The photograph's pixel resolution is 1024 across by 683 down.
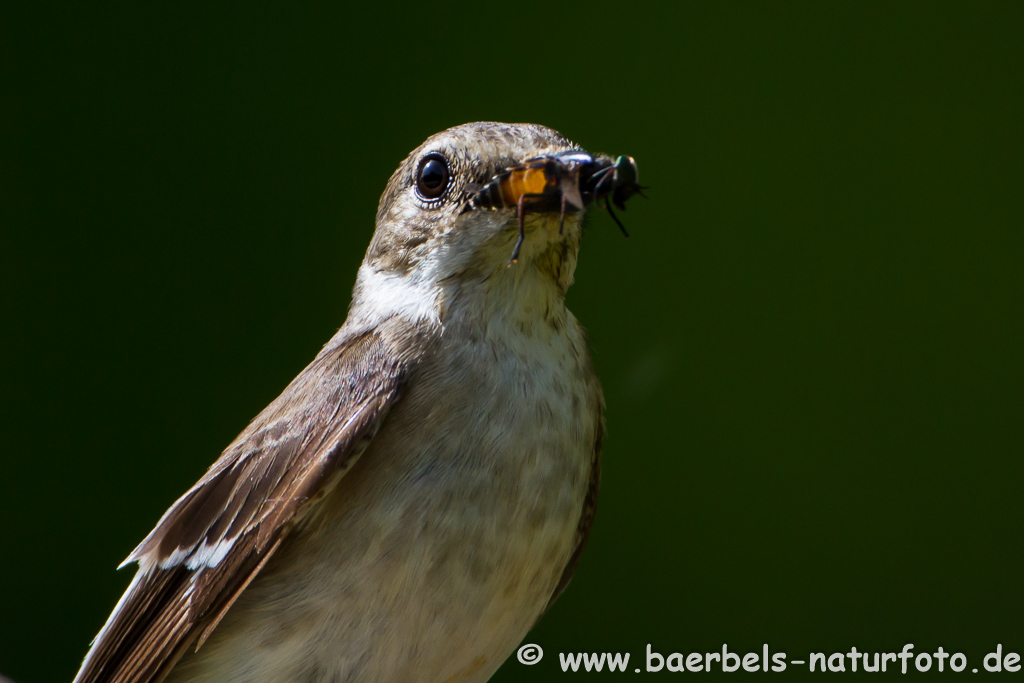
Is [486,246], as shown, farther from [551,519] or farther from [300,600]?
[300,600]

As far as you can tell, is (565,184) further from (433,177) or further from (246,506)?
(246,506)

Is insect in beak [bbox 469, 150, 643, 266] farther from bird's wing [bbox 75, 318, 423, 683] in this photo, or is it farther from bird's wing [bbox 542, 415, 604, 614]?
bird's wing [bbox 542, 415, 604, 614]

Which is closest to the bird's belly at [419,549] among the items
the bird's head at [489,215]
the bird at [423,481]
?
the bird at [423,481]

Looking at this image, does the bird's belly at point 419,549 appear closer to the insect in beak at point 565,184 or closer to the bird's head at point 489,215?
the bird's head at point 489,215

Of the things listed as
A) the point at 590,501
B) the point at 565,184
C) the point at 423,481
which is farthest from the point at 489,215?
the point at 590,501

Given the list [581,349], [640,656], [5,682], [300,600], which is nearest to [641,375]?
[640,656]

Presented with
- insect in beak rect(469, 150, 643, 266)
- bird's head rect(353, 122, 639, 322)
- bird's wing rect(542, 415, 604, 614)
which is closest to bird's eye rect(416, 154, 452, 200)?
Result: bird's head rect(353, 122, 639, 322)
